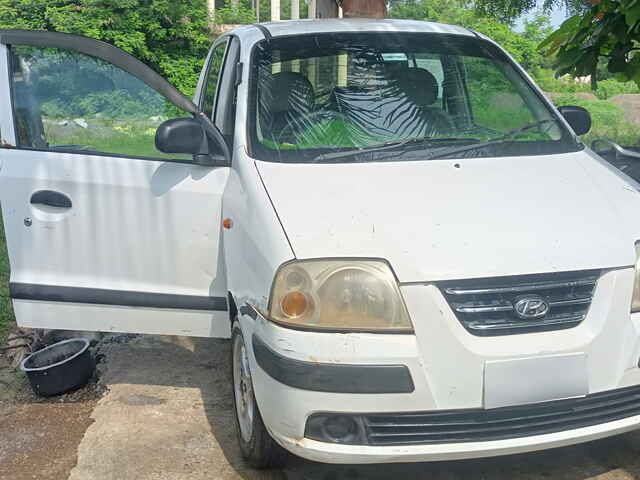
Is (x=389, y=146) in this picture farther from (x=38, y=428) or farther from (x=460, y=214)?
(x=38, y=428)

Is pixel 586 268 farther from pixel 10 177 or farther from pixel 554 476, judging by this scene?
pixel 10 177

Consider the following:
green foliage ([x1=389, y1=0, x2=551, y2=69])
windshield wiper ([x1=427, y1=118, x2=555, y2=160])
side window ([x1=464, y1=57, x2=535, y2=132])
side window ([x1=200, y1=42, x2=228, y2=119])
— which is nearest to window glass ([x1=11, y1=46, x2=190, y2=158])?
side window ([x1=200, y1=42, x2=228, y2=119])

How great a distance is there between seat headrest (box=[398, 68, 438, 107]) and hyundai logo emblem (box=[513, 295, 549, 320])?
4.69 feet

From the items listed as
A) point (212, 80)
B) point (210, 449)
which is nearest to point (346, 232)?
point (210, 449)

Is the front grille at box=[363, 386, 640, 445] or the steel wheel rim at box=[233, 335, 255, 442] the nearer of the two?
the front grille at box=[363, 386, 640, 445]

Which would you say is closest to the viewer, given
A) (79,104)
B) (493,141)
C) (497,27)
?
(493,141)

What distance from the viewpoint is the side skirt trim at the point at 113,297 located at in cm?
360

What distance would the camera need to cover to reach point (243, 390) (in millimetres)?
3367

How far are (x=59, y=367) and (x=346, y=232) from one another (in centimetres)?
201

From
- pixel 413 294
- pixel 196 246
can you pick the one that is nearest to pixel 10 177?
pixel 196 246

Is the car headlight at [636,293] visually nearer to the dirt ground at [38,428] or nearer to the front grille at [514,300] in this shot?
the front grille at [514,300]

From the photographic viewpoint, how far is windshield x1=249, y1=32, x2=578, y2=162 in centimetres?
349

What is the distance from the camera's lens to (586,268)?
2707 millimetres

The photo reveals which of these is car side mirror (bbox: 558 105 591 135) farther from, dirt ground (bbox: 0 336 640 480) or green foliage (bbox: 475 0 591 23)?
green foliage (bbox: 475 0 591 23)
